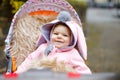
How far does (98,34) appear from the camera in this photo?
1091 cm

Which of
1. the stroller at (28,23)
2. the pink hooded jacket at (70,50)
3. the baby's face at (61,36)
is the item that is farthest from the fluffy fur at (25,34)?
the baby's face at (61,36)

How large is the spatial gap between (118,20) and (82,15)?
18.3 feet

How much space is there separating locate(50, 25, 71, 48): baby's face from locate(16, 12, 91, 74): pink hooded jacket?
4 cm

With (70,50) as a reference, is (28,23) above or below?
above

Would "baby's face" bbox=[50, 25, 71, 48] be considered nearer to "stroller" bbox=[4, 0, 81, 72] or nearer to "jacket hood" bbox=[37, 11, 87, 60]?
"jacket hood" bbox=[37, 11, 87, 60]

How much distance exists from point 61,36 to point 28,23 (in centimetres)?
61

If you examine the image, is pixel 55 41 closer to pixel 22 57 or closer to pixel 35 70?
pixel 22 57

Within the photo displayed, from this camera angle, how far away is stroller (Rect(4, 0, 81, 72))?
346 cm

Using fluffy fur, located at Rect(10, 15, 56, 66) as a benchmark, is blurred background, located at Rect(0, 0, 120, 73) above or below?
below

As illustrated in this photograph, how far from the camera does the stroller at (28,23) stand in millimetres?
3457

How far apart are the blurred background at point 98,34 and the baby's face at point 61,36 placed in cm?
47

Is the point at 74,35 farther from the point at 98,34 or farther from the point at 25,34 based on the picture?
the point at 98,34

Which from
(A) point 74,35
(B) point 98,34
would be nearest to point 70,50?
(A) point 74,35

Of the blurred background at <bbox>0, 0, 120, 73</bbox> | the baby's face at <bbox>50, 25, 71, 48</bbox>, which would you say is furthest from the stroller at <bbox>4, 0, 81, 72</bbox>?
the baby's face at <bbox>50, 25, 71, 48</bbox>
